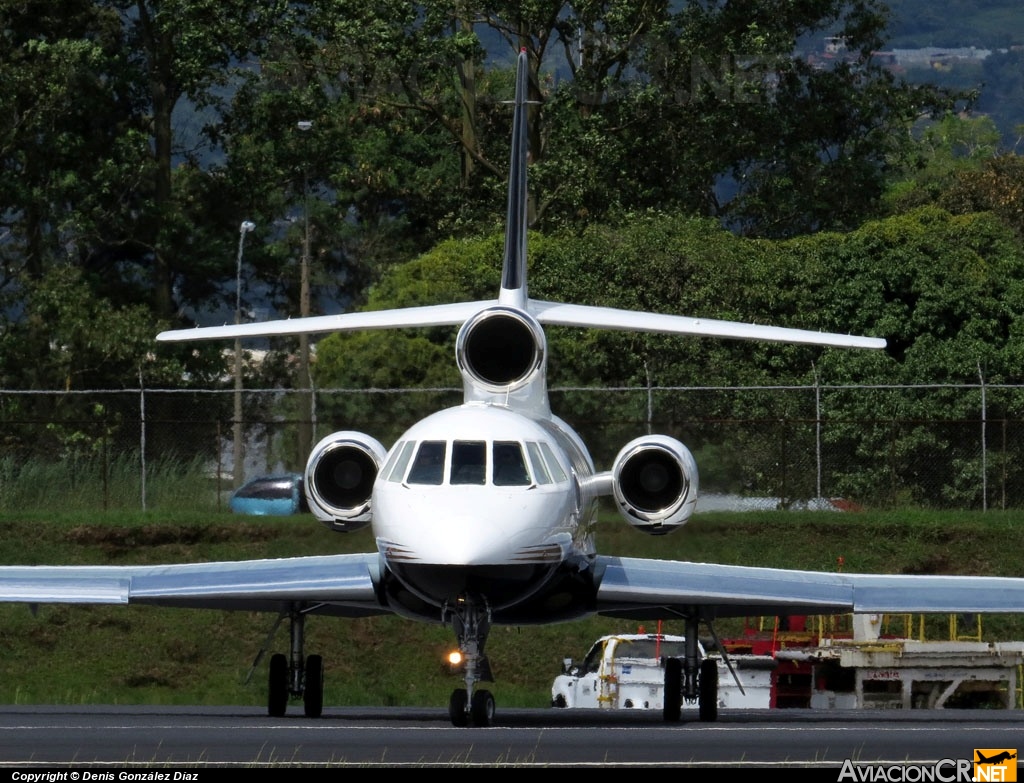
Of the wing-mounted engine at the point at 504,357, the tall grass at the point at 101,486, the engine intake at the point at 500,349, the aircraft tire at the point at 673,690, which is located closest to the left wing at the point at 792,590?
the aircraft tire at the point at 673,690

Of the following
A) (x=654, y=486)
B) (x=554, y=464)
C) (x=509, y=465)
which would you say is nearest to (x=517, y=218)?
(x=654, y=486)

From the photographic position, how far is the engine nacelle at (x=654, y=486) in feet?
65.5

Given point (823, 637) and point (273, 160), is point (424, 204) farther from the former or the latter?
point (823, 637)

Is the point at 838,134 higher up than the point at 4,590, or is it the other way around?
the point at 838,134

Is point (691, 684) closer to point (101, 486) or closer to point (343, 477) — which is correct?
point (343, 477)

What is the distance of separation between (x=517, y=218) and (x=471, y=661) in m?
6.72

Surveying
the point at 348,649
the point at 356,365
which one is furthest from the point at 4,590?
the point at 356,365

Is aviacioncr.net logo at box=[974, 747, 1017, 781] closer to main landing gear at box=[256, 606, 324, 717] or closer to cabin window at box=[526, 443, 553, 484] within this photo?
cabin window at box=[526, 443, 553, 484]

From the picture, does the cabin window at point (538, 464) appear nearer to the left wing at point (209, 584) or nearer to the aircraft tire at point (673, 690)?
the left wing at point (209, 584)

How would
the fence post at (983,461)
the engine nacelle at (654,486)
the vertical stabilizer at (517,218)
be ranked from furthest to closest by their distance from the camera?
the fence post at (983,461) → the vertical stabilizer at (517,218) → the engine nacelle at (654,486)

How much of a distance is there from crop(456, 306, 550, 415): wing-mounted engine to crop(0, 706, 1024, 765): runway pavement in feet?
11.0

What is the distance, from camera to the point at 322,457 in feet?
65.1

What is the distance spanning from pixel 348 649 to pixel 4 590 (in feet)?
36.1

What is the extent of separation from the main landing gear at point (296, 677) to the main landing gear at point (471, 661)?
2.85 meters
